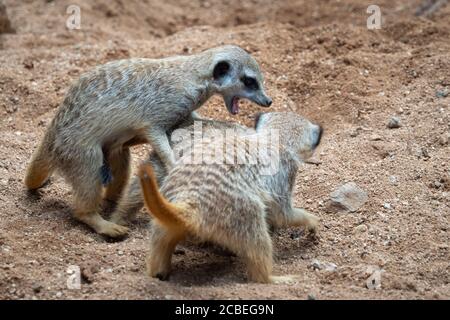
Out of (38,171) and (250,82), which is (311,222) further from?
(38,171)

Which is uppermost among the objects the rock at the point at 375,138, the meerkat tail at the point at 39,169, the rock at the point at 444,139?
the meerkat tail at the point at 39,169

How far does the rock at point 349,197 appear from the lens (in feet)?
12.7

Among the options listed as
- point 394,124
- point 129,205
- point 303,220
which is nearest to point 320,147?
point 394,124

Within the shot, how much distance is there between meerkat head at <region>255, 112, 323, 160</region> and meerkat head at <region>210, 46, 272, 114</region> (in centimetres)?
34

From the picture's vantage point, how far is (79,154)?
372 cm

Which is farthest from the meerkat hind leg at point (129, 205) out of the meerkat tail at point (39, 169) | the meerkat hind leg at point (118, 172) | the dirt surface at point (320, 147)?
the meerkat tail at point (39, 169)

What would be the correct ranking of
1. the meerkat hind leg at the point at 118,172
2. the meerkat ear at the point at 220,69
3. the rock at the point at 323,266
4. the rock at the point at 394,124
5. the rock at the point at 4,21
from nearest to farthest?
the rock at the point at 323,266 → the meerkat ear at the point at 220,69 → the meerkat hind leg at the point at 118,172 → the rock at the point at 394,124 → the rock at the point at 4,21

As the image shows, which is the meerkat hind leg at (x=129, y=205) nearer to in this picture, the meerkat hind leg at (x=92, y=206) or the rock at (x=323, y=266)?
the meerkat hind leg at (x=92, y=206)

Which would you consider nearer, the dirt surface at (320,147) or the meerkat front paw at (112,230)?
the dirt surface at (320,147)

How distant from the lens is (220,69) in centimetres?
396

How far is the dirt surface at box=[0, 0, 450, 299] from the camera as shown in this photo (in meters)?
3.20

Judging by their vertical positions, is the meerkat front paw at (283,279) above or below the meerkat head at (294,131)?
below

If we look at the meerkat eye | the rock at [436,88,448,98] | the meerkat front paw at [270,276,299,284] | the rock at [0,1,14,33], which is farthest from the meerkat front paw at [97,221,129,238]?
the rock at [0,1,14,33]

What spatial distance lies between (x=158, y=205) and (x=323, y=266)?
1033 mm
